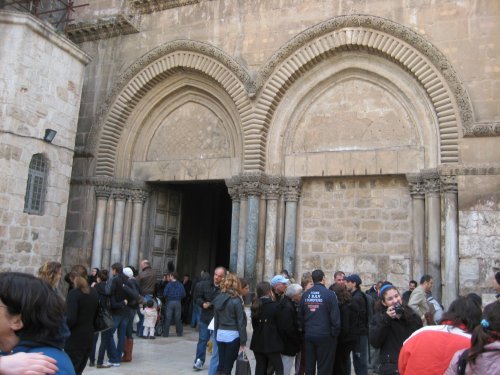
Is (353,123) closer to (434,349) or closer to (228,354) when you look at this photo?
(228,354)

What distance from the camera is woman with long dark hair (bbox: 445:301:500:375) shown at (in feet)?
8.00

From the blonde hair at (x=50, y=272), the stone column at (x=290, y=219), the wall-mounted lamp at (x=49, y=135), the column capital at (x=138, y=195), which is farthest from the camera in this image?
the column capital at (x=138, y=195)

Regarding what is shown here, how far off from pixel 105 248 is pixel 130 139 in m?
3.11

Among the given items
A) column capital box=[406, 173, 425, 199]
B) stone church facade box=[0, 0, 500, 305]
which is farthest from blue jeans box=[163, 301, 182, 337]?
column capital box=[406, 173, 425, 199]

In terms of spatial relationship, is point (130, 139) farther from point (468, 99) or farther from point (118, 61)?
point (468, 99)

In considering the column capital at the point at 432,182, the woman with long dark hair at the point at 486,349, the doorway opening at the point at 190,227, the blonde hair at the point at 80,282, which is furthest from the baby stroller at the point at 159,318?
the woman with long dark hair at the point at 486,349

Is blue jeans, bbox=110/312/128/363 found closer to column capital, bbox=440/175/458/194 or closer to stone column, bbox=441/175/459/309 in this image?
stone column, bbox=441/175/459/309

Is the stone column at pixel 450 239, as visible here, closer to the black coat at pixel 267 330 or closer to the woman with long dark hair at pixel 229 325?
the black coat at pixel 267 330

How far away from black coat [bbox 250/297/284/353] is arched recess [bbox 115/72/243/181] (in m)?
7.45

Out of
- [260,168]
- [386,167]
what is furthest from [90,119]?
[386,167]

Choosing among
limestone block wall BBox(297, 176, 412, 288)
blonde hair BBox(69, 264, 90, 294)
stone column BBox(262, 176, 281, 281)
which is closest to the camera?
blonde hair BBox(69, 264, 90, 294)

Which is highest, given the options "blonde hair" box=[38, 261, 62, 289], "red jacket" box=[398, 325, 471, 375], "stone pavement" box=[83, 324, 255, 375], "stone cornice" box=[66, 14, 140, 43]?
"stone cornice" box=[66, 14, 140, 43]

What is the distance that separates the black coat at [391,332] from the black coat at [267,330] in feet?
6.41

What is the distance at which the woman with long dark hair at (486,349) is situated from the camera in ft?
8.00
